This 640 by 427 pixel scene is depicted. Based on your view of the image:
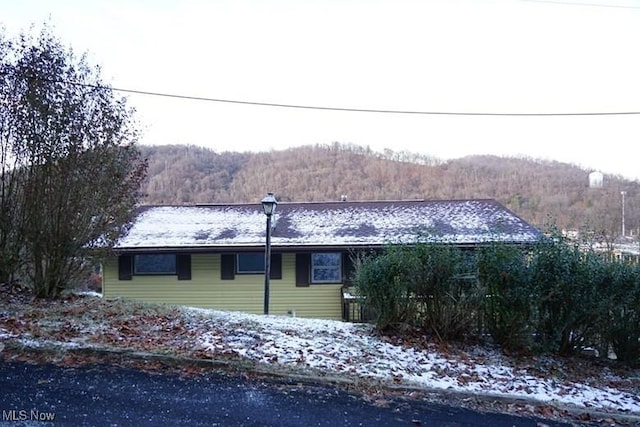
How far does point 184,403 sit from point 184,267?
10960 mm

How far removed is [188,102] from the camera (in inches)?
492

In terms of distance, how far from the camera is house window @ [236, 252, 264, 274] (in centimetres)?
1435

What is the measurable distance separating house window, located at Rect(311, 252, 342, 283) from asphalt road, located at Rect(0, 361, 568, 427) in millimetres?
9818

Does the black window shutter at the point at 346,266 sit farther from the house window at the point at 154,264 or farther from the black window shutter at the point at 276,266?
the house window at the point at 154,264

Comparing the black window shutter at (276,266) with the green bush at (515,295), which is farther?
the black window shutter at (276,266)

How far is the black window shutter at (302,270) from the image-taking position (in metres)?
14.1

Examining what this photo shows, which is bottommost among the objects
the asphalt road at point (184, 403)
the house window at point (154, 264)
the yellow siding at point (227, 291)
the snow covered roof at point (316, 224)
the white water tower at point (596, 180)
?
the yellow siding at point (227, 291)

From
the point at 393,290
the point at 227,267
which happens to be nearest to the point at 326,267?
the point at 227,267

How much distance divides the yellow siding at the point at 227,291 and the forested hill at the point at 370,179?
17.8 meters

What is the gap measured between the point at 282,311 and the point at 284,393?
9.97 metres

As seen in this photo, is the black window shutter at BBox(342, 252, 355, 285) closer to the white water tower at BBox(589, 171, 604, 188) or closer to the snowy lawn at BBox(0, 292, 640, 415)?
the snowy lawn at BBox(0, 292, 640, 415)

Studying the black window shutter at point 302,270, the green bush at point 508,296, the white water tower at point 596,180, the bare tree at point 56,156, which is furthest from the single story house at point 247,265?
the white water tower at point 596,180

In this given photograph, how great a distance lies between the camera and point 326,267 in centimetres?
1431

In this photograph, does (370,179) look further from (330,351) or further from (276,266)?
(330,351)
